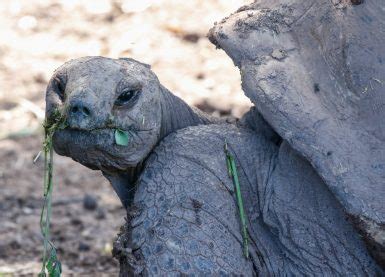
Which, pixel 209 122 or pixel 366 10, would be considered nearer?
pixel 366 10

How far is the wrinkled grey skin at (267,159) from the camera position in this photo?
3.25 m

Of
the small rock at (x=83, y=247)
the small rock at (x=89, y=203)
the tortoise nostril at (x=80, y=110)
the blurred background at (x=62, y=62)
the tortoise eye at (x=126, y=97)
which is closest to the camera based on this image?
the tortoise nostril at (x=80, y=110)

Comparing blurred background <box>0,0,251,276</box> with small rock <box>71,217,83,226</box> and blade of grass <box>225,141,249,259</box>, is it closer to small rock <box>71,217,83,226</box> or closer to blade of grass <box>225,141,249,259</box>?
small rock <box>71,217,83,226</box>

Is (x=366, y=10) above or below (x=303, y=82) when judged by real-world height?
above

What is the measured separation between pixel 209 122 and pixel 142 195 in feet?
2.10

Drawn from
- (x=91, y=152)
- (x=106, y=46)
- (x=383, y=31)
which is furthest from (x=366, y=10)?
(x=106, y=46)

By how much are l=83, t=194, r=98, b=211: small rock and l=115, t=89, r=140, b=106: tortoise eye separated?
2.14 m

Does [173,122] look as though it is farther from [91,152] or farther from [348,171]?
[348,171]

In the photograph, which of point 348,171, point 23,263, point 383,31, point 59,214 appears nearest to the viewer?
point 348,171

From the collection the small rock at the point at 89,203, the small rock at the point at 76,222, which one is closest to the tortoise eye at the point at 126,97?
the small rock at the point at 76,222

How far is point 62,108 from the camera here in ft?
10.9

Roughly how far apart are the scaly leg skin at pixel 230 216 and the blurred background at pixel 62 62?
1496 millimetres

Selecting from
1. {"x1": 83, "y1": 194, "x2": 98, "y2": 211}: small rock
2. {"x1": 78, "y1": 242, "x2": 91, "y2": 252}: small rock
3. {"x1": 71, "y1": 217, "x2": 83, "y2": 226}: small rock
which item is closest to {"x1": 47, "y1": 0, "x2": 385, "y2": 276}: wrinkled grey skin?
{"x1": 78, "y1": 242, "x2": 91, "y2": 252}: small rock

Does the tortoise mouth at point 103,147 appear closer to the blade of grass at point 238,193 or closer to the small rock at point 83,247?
the blade of grass at point 238,193
